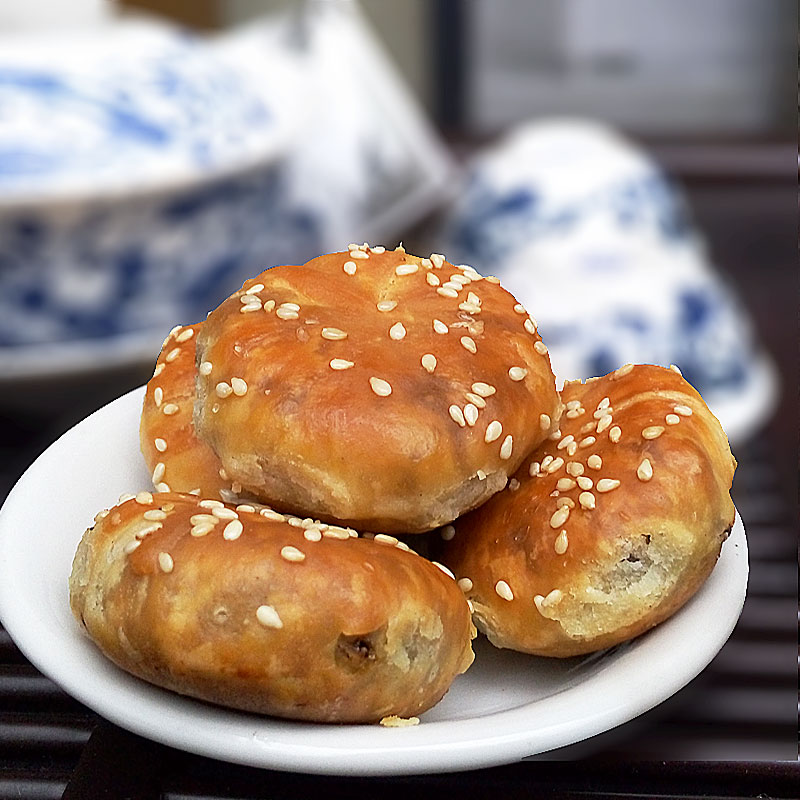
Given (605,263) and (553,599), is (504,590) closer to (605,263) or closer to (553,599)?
(553,599)

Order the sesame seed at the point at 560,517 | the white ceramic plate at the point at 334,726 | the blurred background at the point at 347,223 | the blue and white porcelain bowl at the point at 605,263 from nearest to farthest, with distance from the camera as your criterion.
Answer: the white ceramic plate at the point at 334,726, the sesame seed at the point at 560,517, the blurred background at the point at 347,223, the blue and white porcelain bowl at the point at 605,263

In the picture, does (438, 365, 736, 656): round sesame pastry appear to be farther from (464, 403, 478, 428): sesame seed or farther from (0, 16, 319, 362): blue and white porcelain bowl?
(0, 16, 319, 362): blue and white porcelain bowl

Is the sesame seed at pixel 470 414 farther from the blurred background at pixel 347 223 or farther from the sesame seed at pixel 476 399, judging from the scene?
the blurred background at pixel 347 223

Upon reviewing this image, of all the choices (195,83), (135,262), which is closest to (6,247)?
(135,262)

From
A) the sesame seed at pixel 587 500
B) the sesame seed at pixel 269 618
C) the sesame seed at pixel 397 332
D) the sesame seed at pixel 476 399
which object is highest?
the sesame seed at pixel 397 332

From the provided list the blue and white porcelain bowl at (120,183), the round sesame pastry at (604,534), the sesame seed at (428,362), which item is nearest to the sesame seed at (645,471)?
the round sesame pastry at (604,534)

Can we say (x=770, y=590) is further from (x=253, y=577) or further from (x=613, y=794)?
(x=253, y=577)
